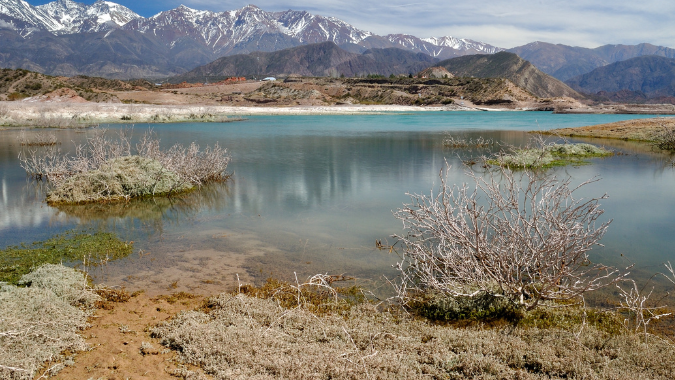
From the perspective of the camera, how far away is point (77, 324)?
4953 mm

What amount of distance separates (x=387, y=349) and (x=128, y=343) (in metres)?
2.69

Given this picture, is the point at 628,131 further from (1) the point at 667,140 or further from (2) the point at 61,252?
(2) the point at 61,252

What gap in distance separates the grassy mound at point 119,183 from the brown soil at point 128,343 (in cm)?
699

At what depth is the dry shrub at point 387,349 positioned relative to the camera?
3.99 meters

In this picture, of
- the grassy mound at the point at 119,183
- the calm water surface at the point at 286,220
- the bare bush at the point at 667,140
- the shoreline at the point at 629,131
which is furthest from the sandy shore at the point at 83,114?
the bare bush at the point at 667,140

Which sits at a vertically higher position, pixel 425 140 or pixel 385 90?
pixel 385 90

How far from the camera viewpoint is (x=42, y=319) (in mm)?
4703

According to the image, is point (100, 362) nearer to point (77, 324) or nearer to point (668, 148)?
point (77, 324)

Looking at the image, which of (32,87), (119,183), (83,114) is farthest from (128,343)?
(32,87)

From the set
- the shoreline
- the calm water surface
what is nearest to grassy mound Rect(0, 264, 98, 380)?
the calm water surface

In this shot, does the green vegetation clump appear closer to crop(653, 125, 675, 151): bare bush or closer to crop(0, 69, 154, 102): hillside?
crop(653, 125, 675, 151): bare bush

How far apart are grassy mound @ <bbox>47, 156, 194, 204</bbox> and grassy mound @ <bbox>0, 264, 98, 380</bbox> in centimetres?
614

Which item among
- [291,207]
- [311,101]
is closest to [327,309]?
[291,207]

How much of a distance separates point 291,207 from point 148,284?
207 inches
